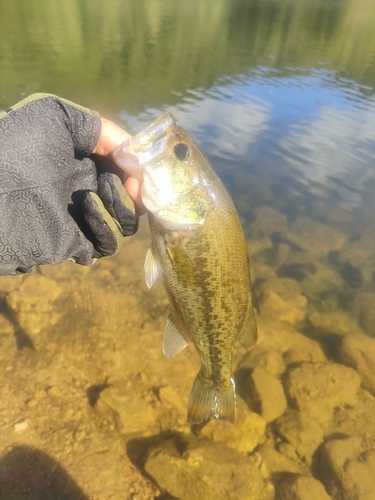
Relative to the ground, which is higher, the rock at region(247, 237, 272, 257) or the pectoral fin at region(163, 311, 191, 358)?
the pectoral fin at region(163, 311, 191, 358)

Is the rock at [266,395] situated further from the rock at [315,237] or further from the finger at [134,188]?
the rock at [315,237]

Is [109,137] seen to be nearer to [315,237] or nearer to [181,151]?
[181,151]

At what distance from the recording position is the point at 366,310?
7812mm

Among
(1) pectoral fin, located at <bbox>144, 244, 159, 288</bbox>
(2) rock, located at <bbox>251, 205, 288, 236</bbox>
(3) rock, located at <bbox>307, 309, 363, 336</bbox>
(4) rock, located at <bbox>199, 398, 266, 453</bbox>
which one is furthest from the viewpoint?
(2) rock, located at <bbox>251, 205, 288, 236</bbox>

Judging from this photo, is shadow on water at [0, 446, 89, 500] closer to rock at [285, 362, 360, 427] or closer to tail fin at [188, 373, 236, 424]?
tail fin at [188, 373, 236, 424]

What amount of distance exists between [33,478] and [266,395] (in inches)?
123

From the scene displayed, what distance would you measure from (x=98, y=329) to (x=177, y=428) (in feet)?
6.21

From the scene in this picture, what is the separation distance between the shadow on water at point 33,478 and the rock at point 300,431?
8.78 feet

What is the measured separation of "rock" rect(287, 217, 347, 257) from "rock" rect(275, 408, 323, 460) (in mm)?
4502

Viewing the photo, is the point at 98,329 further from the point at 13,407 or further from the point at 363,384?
the point at 363,384

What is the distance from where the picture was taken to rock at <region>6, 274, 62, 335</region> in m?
5.75

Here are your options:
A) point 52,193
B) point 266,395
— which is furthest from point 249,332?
point 266,395

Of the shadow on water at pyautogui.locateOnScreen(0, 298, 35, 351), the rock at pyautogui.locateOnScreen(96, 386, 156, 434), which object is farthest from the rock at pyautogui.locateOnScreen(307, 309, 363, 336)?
the shadow on water at pyautogui.locateOnScreen(0, 298, 35, 351)

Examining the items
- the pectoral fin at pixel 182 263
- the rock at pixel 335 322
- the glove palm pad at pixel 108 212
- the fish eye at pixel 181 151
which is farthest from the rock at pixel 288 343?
the fish eye at pixel 181 151
